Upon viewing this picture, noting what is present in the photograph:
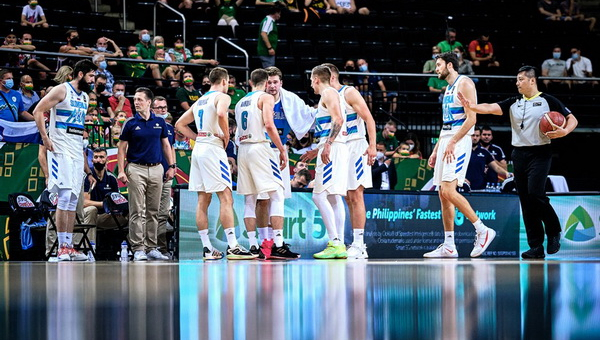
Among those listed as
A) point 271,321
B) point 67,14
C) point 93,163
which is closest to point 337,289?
point 271,321

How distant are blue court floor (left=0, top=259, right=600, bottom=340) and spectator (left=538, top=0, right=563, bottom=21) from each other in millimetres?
20248

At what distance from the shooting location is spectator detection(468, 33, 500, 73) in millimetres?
21438

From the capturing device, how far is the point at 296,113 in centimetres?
1091

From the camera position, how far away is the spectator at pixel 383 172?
1428 centimetres

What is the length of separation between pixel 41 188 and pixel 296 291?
8933 millimetres

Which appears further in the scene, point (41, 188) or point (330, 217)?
point (41, 188)

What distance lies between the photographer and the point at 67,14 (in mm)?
18859

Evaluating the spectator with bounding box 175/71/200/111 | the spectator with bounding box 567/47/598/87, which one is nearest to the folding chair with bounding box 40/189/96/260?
the spectator with bounding box 175/71/200/111

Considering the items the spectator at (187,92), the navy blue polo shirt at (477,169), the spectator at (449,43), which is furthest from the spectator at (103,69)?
the spectator at (449,43)

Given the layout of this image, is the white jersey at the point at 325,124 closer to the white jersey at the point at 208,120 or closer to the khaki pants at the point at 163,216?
the white jersey at the point at 208,120

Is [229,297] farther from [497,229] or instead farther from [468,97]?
[497,229]

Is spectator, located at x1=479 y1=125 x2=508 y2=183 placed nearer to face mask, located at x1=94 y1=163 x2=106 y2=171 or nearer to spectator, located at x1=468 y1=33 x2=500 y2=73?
spectator, located at x1=468 y1=33 x2=500 y2=73

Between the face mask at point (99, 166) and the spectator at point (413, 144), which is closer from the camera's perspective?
the face mask at point (99, 166)

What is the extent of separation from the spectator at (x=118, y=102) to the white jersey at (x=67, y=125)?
412 cm
